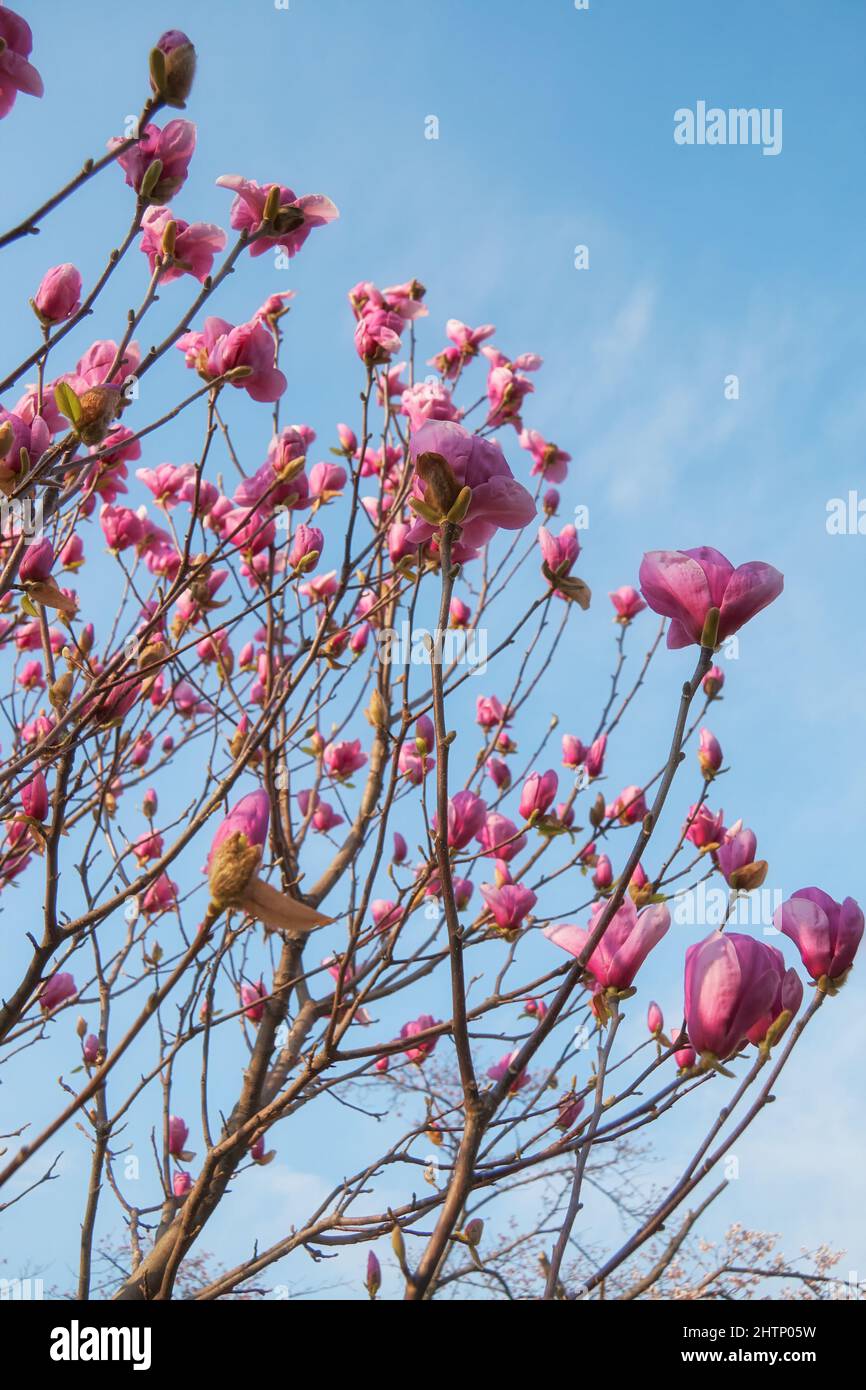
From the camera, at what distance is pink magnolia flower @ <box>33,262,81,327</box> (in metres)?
1.74

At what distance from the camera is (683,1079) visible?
1371mm

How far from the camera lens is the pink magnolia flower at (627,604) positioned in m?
3.79

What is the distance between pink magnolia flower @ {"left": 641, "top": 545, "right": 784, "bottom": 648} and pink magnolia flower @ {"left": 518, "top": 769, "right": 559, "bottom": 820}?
52.3 inches

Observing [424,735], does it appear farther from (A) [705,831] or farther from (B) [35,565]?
(B) [35,565]

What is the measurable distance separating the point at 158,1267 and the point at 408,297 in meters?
2.64

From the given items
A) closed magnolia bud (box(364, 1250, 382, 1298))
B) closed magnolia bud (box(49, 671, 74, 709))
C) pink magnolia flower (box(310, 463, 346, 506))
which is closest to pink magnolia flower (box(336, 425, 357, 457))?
pink magnolia flower (box(310, 463, 346, 506))

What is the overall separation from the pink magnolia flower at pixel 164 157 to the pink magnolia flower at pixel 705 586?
109cm

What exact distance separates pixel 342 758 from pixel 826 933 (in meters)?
2.05

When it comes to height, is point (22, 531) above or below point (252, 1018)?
above

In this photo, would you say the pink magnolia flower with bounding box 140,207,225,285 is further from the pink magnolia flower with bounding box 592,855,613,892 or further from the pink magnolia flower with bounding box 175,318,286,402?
the pink magnolia flower with bounding box 592,855,613,892

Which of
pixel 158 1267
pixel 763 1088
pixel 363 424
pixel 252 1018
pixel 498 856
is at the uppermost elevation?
pixel 363 424
